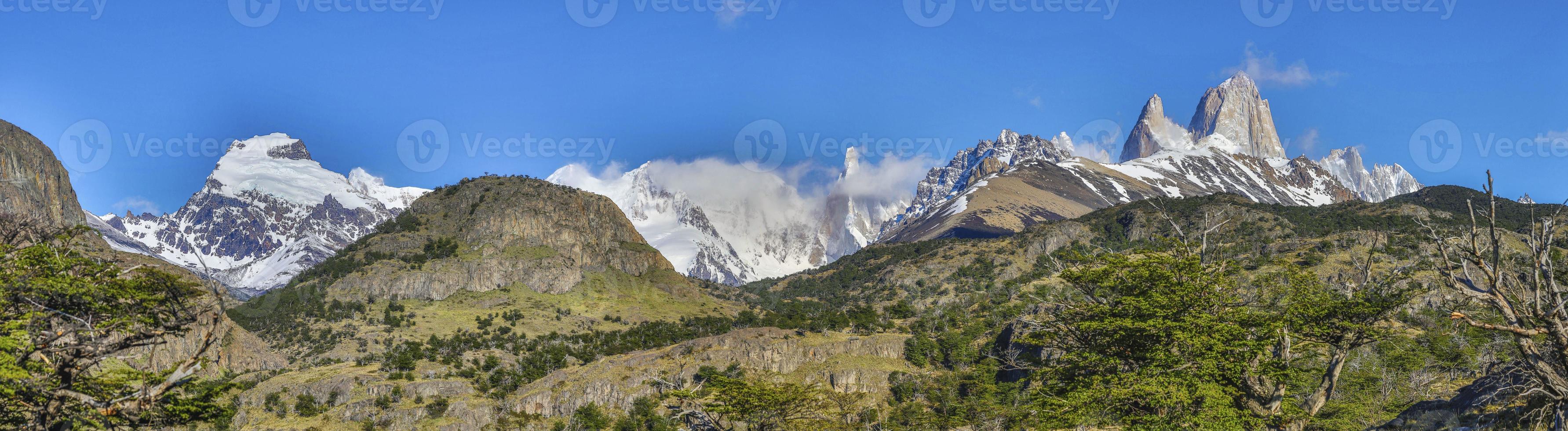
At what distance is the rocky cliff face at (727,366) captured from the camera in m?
129

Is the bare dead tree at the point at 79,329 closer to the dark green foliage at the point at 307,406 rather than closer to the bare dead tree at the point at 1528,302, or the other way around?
the bare dead tree at the point at 1528,302

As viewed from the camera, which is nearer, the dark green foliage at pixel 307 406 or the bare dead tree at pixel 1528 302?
the bare dead tree at pixel 1528 302

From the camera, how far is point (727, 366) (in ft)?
461

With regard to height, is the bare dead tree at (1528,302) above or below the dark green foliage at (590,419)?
below

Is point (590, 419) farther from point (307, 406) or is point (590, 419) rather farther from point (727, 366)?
point (307, 406)

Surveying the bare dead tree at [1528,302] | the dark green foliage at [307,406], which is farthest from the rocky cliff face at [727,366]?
the bare dead tree at [1528,302]

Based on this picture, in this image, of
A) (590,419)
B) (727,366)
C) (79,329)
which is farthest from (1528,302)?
(727,366)

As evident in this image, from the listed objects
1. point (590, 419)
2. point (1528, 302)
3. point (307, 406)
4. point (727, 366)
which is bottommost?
point (1528, 302)

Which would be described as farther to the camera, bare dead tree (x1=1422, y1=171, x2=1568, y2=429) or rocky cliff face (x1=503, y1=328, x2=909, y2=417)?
rocky cliff face (x1=503, y1=328, x2=909, y2=417)

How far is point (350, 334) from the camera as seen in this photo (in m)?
195

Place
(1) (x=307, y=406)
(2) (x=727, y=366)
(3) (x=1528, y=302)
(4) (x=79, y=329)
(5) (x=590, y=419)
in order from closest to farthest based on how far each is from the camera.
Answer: (3) (x=1528, y=302) < (4) (x=79, y=329) < (5) (x=590, y=419) < (1) (x=307, y=406) < (2) (x=727, y=366)

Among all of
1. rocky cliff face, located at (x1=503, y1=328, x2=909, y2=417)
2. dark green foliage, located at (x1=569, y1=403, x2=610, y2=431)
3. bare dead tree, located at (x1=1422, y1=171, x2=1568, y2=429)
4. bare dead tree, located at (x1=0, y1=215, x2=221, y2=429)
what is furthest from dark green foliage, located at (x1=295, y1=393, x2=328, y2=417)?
bare dead tree, located at (x1=1422, y1=171, x2=1568, y2=429)

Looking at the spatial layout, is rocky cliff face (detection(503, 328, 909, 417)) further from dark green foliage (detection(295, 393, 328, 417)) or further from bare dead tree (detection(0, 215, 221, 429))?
bare dead tree (detection(0, 215, 221, 429))

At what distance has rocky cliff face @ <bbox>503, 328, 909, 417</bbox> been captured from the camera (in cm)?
12888
